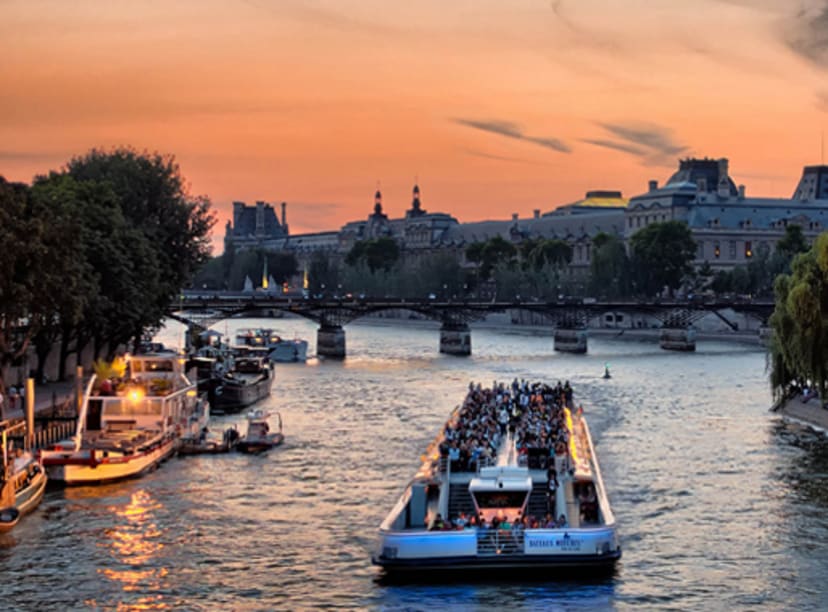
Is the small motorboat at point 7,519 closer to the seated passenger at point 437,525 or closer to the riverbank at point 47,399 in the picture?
the seated passenger at point 437,525

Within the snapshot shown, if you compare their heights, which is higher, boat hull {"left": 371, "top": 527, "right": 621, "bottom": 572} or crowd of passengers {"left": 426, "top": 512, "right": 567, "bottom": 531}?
crowd of passengers {"left": 426, "top": 512, "right": 567, "bottom": 531}

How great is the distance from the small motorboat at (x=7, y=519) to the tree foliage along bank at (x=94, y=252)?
1724 cm

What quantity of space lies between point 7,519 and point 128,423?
47.0ft

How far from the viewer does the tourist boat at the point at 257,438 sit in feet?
196

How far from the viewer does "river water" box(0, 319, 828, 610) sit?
36.6m

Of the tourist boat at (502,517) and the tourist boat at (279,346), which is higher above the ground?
the tourist boat at (279,346)

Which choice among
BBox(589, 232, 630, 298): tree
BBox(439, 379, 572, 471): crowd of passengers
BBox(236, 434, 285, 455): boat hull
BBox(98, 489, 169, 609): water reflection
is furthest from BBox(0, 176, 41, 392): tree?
BBox(589, 232, 630, 298): tree

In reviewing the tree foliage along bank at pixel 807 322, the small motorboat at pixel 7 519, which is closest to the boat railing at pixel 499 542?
the small motorboat at pixel 7 519

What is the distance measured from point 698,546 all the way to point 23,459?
69.7ft

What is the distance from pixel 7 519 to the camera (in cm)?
4250

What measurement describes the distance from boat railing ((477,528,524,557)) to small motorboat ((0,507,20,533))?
14.2 meters

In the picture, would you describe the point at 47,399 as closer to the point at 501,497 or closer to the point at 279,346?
the point at 501,497

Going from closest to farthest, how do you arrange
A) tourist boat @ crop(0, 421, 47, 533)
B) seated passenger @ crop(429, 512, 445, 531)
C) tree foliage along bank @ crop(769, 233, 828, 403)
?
seated passenger @ crop(429, 512, 445, 531) → tourist boat @ crop(0, 421, 47, 533) → tree foliage along bank @ crop(769, 233, 828, 403)

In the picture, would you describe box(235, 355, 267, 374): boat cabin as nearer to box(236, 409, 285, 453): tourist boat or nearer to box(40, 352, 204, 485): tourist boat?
box(40, 352, 204, 485): tourist boat
